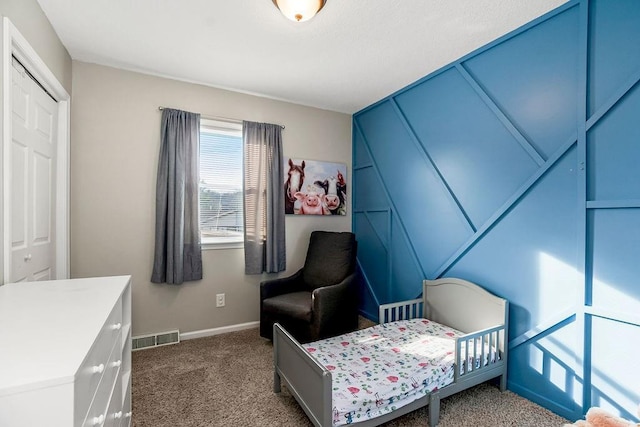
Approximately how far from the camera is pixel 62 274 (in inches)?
90.0

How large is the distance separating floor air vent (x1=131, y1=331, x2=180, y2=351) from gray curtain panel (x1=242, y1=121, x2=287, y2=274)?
0.87 m

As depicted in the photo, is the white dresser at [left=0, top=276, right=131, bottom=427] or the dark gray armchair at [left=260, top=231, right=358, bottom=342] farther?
the dark gray armchair at [left=260, top=231, right=358, bottom=342]

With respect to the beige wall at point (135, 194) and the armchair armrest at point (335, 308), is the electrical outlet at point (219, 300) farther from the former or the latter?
the armchair armrest at point (335, 308)

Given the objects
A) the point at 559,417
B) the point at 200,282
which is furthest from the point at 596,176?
the point at 200,282

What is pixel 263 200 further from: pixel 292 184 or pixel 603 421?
pixel 603 421

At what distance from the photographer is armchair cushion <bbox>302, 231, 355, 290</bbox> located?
2.96 metres

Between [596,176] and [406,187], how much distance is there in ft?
4.82

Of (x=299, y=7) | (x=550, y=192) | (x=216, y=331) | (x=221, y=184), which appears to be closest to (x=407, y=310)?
(x=550, y=192)

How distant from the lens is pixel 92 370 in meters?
0.86

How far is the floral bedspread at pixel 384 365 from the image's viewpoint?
1.51 metres

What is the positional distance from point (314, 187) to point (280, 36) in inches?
65.9

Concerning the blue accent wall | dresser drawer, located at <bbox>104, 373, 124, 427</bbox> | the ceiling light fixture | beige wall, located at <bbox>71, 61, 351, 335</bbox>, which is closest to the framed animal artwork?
beige wall, located at <bbox>71, 61, 351, 335</bbox>

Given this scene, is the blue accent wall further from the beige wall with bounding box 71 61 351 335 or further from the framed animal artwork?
the beige wall with bounding box 71 61 351 335

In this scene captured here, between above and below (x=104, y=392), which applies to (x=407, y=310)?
below
